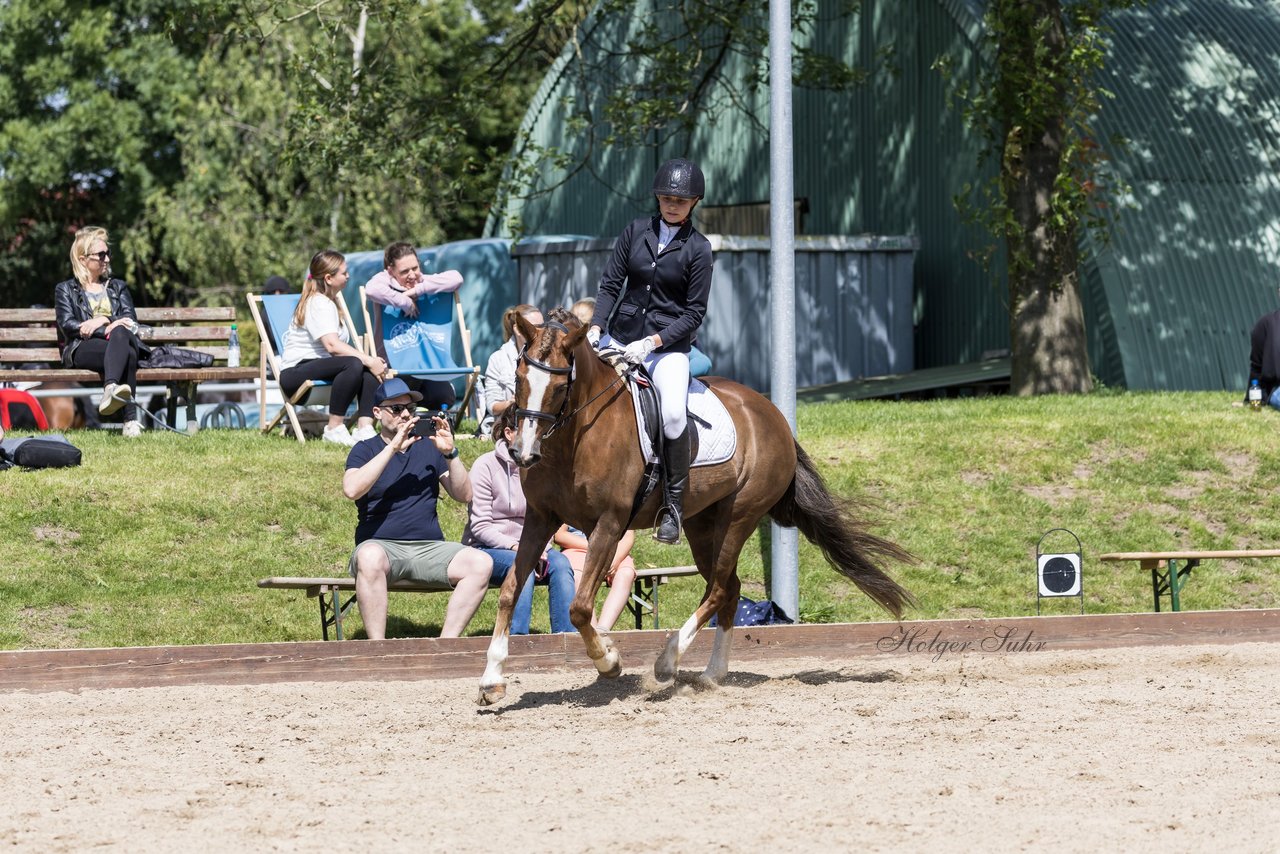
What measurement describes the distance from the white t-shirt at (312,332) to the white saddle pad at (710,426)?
4433 millimetres

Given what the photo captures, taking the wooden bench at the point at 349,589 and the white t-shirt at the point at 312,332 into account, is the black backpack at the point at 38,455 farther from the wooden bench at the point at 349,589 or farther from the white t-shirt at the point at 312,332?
the wooden bench at the point at 349,589

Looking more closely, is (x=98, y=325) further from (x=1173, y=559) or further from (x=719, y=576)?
(x=1173, y=559)

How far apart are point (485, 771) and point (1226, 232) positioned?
13288 millimetres

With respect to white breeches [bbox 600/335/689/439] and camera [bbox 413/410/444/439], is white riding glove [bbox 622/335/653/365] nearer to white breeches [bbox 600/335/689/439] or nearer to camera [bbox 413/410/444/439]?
white breeches [bbox 600/335/689/439]

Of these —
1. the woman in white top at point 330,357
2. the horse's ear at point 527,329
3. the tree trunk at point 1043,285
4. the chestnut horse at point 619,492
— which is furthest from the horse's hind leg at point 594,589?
the tree trunk at point 1043,285

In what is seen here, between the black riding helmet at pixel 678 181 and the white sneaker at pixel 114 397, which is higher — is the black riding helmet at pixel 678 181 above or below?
above

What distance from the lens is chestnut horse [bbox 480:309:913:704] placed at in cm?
645

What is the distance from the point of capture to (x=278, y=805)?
5125mm

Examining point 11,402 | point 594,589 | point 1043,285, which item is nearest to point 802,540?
point 594,589

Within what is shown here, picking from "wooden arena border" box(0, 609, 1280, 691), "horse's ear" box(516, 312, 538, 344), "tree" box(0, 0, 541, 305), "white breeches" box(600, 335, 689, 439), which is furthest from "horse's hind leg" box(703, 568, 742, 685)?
"tree" box(0, 0, 541, 305)

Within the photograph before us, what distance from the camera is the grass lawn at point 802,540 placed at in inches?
355

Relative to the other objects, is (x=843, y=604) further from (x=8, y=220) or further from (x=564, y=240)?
(x=8, y=220)

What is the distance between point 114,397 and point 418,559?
419 cm

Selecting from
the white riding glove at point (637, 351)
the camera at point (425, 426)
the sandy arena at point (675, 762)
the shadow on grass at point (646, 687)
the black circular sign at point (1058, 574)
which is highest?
the white riding glove at point (637, 351)
